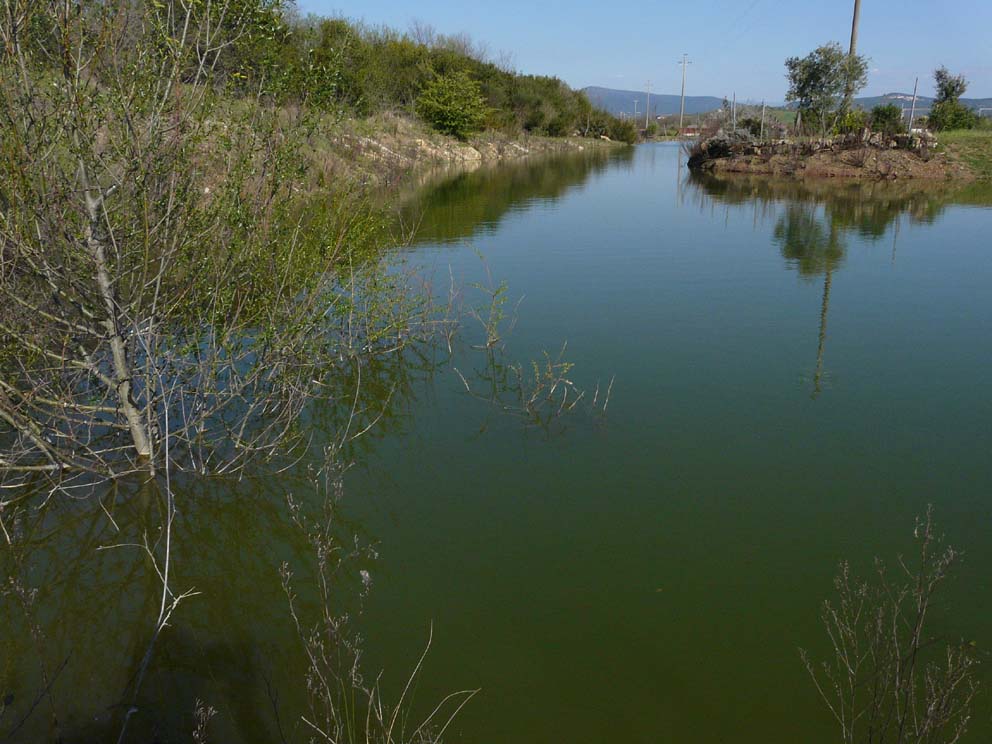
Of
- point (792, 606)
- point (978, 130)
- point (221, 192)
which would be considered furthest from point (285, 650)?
point (978, 130)

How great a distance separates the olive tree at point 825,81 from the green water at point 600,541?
954 inches

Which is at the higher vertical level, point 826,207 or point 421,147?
point 421,147

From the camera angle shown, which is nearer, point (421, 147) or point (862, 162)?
point (862, 162)

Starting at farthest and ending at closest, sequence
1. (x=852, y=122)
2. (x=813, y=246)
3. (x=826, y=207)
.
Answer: (x=852, y=122) → (x=826, y=207) → (x=813, y=246)

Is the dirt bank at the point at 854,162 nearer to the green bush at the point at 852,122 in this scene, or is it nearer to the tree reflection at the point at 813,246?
the green bush at the point at 852,122

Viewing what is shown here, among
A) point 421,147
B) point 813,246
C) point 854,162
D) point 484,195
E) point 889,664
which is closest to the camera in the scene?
point 889,664

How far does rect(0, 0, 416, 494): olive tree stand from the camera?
3.98 meters

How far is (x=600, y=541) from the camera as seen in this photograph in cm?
461

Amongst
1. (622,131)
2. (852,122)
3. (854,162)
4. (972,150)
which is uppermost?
(622,131)

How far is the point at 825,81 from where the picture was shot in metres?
30.1

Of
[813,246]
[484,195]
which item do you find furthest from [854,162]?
[813,246]

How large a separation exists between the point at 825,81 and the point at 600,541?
102 ft

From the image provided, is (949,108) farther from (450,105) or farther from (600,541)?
(600,541)

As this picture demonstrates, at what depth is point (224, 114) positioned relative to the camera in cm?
539
